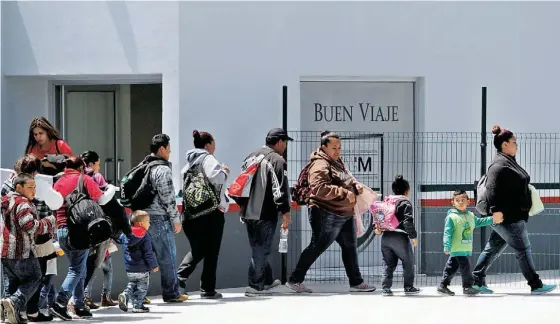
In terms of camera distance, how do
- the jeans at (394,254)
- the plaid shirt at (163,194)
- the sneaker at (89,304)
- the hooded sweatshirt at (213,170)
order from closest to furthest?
the plaid shirt at (163,194) < the sneaker at (89,304) < the hooded sweatshirt at (213,170) < the jeans at (394,254)

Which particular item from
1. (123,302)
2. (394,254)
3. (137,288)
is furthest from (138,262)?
(394,254)

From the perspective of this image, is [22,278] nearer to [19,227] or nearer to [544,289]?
[19,227]

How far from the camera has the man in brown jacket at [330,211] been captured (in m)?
13.1

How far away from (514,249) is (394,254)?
4.39 feet

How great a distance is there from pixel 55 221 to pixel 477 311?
4283 millimetres

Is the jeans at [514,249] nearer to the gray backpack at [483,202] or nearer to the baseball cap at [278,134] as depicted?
the gray backpack at [483,202]

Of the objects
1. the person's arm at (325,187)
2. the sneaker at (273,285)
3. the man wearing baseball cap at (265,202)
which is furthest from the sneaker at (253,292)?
the person's arm at (325,187)

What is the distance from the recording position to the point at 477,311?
11.9 metres

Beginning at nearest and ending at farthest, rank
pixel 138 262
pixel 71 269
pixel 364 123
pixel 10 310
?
pixel 10 310 < pixel 71 269 < pixel 138 262 < pixel 364 123

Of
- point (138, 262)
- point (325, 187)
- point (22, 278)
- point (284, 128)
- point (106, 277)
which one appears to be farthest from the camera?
point (284, 128)

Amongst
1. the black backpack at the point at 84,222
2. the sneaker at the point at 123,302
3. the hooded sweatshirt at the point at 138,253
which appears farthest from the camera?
the sneaker at the point at 123,302

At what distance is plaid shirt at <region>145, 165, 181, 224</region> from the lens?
39.7 ft

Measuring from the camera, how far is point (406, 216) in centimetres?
1305

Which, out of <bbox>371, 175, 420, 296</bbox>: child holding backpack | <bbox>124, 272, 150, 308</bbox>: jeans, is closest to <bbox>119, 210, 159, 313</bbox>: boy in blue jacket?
<bbox>124, 272, 150, 308</bbox>: jeans
